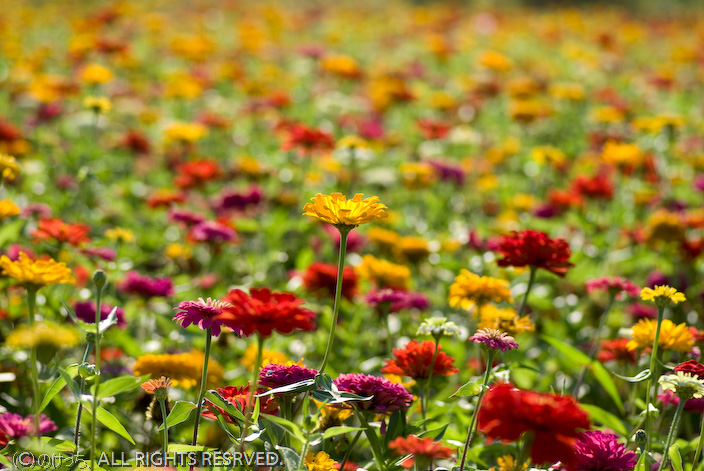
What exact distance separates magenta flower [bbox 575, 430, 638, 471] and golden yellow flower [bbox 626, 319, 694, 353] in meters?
0.45

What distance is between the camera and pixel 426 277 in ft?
12.1

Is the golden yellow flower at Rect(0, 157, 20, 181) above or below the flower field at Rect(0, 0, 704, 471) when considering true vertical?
above

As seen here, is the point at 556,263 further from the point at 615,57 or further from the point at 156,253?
the point at 615,57

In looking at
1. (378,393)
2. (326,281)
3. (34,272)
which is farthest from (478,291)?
(34,272)

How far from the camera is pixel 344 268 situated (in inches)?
108

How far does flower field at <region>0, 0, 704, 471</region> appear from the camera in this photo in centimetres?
149

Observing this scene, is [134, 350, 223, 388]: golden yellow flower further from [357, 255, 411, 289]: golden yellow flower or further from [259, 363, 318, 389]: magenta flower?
[357, 255, 411, 289]: golden yellow flower

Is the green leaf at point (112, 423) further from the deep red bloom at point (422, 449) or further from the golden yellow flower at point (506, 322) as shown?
the golden yellow flower at point (506, 322)

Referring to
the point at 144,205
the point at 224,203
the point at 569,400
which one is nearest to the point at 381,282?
the point at 224,203

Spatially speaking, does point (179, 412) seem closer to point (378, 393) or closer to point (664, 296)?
point (378, 393)

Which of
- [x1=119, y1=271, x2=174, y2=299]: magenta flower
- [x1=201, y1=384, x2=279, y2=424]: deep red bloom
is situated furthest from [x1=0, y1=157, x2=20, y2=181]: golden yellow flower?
[x1=201, y1=384, x2=279, y2=424]: deep red bloom

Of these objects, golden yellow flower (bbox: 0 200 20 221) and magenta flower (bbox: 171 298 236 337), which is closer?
magenta flower (bbox: 171 298 236 337)

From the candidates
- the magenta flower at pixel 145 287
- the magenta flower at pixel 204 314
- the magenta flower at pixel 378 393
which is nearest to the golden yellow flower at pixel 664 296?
the magenta flower at pixel 378 393

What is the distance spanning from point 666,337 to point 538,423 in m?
0.94
